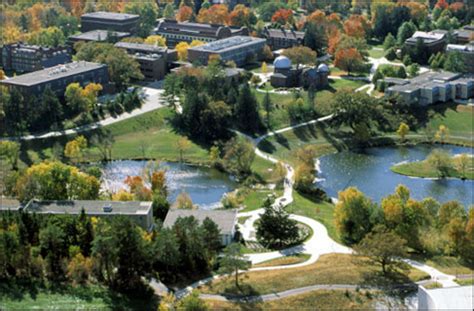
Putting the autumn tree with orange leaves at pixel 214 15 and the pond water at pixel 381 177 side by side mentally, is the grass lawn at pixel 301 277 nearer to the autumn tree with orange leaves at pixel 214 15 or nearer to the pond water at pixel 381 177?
the pond water at pixel 381 177

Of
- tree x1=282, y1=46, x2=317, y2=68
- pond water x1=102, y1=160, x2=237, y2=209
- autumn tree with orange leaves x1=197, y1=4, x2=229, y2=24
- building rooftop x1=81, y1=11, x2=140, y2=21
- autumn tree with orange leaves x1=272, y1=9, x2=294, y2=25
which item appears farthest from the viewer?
autumn tree with orange leaves x1=272, y1=9, x2=294, y2=25

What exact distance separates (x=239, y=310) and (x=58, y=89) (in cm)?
3231

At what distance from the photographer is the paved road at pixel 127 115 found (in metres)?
54.1

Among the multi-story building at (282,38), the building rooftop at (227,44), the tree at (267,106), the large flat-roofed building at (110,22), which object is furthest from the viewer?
the large flat-roofed building at (110,22)

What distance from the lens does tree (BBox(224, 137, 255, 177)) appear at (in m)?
49.7

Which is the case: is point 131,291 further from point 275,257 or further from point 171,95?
point 171,95

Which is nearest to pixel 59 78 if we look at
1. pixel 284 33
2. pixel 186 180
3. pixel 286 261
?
pixel 186 180

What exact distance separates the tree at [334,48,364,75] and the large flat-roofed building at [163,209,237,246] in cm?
3171

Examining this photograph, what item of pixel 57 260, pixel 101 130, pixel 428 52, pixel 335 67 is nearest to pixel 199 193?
pixel 101 130

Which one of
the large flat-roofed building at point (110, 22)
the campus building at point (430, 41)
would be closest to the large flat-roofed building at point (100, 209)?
the campus building at point (430, 41)

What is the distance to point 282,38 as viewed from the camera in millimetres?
77188

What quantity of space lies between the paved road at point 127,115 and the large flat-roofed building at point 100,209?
51.2 feet

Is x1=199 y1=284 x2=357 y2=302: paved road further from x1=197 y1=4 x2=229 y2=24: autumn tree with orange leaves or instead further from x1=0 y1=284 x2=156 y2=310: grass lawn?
x1=197 y1=4 x2=229 y2=24: autumn tree with orange leaves

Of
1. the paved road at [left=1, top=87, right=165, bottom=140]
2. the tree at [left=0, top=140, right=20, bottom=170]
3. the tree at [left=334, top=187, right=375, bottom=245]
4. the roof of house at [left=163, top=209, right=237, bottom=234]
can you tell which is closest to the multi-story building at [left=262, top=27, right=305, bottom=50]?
the paved road at [left=1, top=87, right=165, bottom=140]
